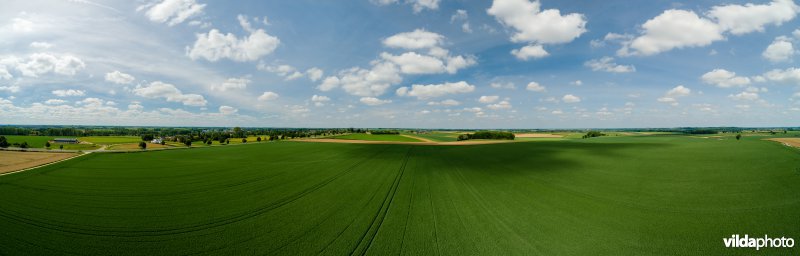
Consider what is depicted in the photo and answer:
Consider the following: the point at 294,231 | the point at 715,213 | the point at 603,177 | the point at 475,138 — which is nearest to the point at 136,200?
the point at 294,231

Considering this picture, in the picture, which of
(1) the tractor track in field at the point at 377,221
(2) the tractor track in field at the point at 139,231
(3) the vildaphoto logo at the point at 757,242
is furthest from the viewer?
(2) the tractor track in field at the point at 139,231

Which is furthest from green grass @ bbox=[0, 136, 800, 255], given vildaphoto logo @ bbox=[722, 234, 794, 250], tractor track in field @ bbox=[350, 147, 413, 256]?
vildaphoto logo @ bbox=[722, 234, 794, 250]

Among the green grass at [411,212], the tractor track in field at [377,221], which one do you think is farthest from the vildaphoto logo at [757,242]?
the tractor track in field at [377,221]

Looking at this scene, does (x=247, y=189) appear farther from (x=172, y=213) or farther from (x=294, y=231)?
(x=294, y=231)

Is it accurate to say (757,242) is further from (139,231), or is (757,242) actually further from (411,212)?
(139,231)

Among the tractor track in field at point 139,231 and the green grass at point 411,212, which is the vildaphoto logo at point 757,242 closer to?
the green grass at point 411,212
